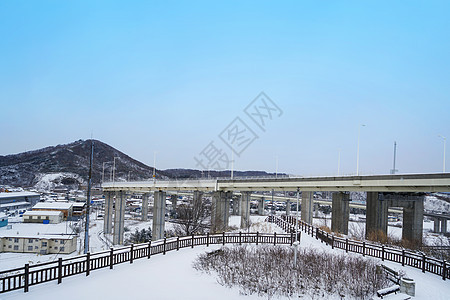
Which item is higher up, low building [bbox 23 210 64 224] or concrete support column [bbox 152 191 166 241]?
concrete support column [bbox 152 191 166 241]

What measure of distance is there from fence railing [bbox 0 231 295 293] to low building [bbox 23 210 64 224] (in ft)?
176

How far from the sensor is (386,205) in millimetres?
45875

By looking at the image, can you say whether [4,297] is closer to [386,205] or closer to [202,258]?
[202,258]

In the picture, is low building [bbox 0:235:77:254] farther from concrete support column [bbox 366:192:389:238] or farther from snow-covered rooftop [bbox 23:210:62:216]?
concrete support column [bbox 366:192:389:238]

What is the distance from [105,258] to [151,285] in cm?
401

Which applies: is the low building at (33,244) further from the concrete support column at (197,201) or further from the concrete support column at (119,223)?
the concrete support column at (197,201)

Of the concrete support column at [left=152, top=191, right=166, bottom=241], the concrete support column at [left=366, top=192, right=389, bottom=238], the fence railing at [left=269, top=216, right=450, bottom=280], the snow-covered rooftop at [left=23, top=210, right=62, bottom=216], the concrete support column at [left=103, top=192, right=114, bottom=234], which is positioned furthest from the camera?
the concrete support column at [left=103, top=192, right=114, bottom=234]

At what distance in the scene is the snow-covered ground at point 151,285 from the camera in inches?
490

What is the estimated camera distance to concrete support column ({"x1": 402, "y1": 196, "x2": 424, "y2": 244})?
147 feet

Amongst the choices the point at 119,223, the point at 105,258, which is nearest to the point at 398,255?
the point at 105,258

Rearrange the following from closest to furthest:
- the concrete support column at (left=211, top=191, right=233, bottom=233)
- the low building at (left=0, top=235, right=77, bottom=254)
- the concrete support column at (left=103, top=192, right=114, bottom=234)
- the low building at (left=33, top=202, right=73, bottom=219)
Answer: the low building at (left=0, top=235, right=77, bottom=254)
the concrete support column at (left=211, top=191, right=233, bottom=233)
the concrete support column at (left=103, top=192, right=114, bottom=234)
the low building at (left=33, top=202, right=73, bottom=219)

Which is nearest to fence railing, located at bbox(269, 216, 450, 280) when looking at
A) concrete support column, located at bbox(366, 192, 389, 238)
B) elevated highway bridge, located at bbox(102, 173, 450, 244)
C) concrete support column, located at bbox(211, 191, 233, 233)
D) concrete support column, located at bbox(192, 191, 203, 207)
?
elevated highway bridge, located at bbox(102, 173, 450, 244)

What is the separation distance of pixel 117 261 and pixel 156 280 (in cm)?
365

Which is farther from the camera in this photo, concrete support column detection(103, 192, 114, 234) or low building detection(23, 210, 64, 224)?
concrete support column detection(103, 192, 114, 234)
